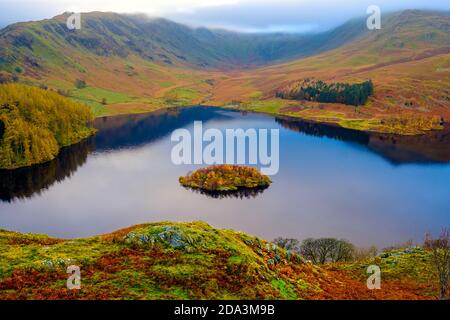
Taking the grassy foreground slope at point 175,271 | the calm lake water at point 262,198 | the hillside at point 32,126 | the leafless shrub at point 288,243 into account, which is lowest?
the leafless shrub at point 288,243

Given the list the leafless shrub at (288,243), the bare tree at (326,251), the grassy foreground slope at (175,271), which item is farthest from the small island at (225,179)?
the grassy foreground slope at (175,271)

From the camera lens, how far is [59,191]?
400 feet

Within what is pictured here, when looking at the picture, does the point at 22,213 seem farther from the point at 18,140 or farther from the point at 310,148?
the point at 310,148

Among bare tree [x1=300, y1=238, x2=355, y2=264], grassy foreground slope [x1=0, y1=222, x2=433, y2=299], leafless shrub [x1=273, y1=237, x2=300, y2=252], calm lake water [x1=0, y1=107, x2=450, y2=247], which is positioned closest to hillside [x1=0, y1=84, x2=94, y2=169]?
calm lake water [x1=0, y1=107, x2=450, y2=247]

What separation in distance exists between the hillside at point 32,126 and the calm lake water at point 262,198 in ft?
22.7

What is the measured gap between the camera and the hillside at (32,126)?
147625 mm

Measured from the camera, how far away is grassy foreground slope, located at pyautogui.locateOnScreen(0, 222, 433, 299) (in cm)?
3284

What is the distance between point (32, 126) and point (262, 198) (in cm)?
9887

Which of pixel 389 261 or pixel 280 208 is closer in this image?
pixel 389 261

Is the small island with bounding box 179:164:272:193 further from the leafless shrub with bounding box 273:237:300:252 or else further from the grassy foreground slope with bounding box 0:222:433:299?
the grassy foreground slope with bounding box 0:222:433:299

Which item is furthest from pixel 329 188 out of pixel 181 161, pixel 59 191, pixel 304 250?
Result: pixel 59 191

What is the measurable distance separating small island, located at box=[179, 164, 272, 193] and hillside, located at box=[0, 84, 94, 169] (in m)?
60.9

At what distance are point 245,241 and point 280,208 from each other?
2612 inches

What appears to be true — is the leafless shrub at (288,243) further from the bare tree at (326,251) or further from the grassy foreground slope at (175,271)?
the grassy foreground slope at (175,271)
